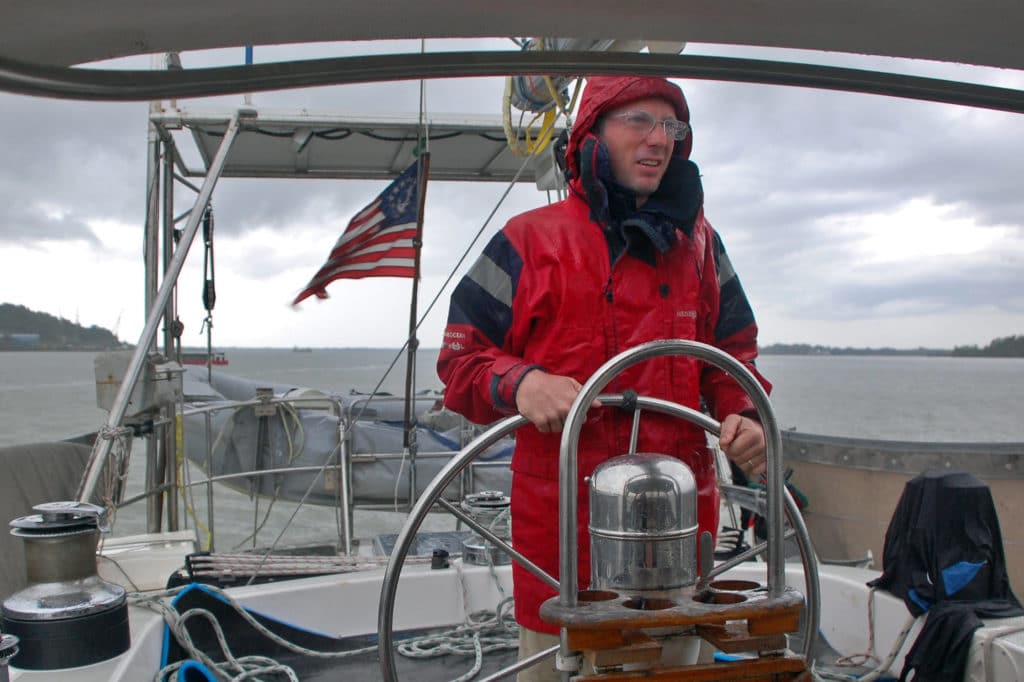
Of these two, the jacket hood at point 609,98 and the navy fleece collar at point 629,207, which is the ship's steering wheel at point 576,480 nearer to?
the navy fleece collar at point 629,207

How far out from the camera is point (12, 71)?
72 centimetres

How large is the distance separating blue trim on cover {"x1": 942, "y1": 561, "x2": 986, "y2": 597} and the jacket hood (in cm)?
152

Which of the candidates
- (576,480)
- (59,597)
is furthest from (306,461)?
(576,480)

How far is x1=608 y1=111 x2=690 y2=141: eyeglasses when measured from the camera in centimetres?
144

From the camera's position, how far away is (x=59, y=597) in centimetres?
180

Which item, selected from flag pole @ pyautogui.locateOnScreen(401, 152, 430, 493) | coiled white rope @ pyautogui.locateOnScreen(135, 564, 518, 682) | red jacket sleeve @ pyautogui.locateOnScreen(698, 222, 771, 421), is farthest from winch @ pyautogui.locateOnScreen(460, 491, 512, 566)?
red jacket sleeve @ pyautogui.locateOnScreen(698, 222, 771, 421)

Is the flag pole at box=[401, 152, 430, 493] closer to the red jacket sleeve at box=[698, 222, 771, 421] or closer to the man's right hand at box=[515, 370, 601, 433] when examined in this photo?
the red jacket sleeve at box=[698, 222, 771, 421]

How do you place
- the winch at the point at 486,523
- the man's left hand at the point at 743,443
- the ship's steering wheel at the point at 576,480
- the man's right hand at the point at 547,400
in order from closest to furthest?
1. the ship's steering wheel at the point at 576,480
2. the man's right hand at the point at 547,400
3. the man's left hand at the point at 743,443
4. the winch at the point at 486,523

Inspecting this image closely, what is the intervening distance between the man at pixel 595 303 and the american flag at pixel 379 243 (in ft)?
9.18

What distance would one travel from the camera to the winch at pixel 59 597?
1787mm

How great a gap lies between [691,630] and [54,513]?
1449 mm

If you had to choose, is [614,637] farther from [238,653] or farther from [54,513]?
[238,653]

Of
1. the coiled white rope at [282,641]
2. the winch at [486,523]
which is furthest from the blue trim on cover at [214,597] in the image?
the winch at [486,523]

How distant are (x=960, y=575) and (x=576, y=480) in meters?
1.89
